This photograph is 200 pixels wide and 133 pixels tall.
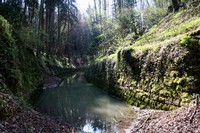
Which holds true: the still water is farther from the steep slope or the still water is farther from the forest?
the steep slope

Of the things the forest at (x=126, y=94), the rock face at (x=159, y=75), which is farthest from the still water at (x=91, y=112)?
the rock face at (x=159, y=75)

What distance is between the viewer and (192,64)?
28.4ft

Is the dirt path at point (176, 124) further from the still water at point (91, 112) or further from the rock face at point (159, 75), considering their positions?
the rock face at point (159, 75)

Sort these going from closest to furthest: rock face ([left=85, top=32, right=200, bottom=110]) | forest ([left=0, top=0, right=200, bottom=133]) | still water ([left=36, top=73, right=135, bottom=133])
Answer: forest ([left=0, top=0, right=200, bottom=133]), rock face ([left=85, top=32, right=200, bottom=110]), still water ([left=36, top=73, right=135, bottom=133])

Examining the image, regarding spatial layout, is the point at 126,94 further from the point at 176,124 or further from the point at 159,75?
the point at 176,124

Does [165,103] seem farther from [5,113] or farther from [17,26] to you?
[17,26]

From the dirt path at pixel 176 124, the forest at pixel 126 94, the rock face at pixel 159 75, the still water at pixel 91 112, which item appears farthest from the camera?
the still water at pixel 91 112

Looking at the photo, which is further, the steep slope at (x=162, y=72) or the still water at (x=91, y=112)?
the still water at (x=91, y=112)

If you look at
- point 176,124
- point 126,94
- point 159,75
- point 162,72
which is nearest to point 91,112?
point 126,94

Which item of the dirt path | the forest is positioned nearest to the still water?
the forest

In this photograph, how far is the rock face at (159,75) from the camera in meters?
8.63

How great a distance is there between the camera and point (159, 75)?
34.1 feet

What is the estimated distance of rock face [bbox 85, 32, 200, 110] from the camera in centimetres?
863

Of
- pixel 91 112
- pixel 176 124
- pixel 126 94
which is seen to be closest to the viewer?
pixel 176 124
